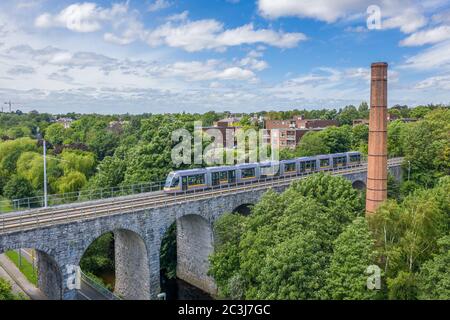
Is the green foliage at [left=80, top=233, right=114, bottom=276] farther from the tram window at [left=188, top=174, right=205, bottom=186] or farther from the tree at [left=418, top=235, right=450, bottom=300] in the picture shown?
the tree at [left=418, top=235, right=450, bottom=300]

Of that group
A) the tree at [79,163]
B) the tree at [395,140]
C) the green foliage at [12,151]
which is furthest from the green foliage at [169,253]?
the tree at [395,140]

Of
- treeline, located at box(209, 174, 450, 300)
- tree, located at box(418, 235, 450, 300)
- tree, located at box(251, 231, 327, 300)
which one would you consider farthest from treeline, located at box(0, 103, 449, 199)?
tree, located at box(418, 235, 450, 300)

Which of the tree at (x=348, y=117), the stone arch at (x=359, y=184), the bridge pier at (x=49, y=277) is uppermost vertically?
the tree at (x=348, y=117)

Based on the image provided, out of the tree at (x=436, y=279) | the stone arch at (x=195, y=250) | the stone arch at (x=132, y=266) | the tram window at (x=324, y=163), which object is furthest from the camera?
the tram window at (x=324, y=163)

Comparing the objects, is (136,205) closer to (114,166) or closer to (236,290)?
(236,290)

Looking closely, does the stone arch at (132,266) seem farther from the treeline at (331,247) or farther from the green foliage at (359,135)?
the green foliage at (359,135)

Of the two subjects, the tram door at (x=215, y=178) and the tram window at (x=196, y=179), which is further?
the tram door at (x=215, y=178)

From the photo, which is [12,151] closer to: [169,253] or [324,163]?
[169,253]
